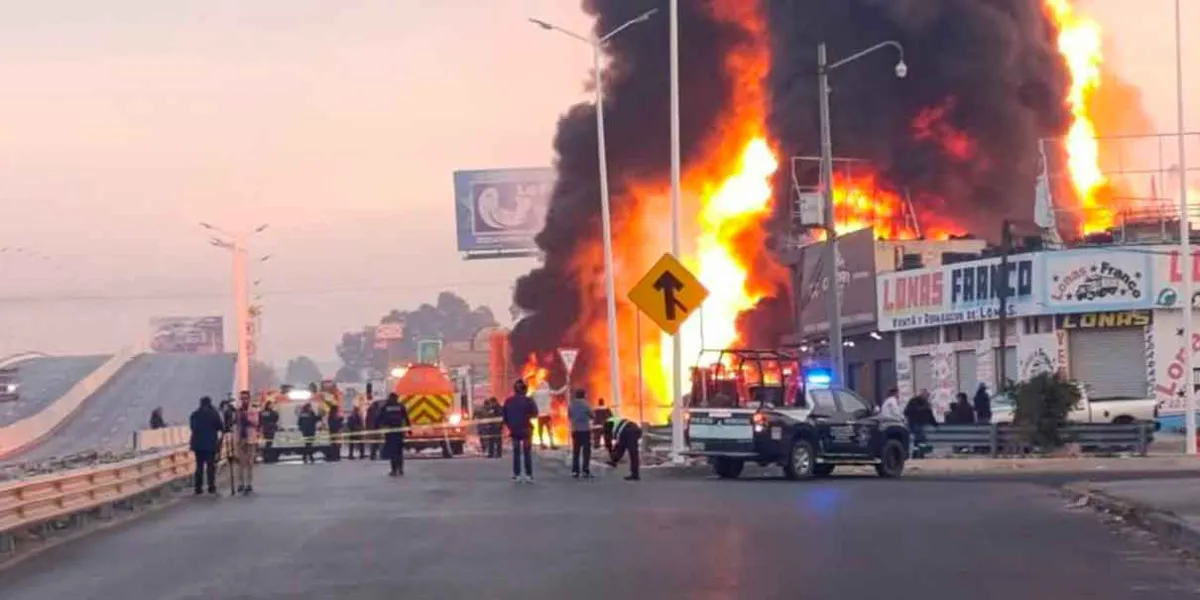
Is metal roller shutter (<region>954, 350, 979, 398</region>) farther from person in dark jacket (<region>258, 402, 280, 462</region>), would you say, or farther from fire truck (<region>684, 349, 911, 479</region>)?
fire truck (<region>684, 349, 911, 479</region>)

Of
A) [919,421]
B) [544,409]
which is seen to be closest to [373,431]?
[544,409]

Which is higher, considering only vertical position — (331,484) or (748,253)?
(748,253)

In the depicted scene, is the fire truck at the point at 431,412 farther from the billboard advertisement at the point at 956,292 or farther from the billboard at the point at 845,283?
the billboard advertisement at the point at 956,292

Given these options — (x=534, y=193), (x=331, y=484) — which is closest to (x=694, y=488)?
(x=331, y=484)

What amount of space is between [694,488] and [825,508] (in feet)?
17.3

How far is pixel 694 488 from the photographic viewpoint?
87.5ft

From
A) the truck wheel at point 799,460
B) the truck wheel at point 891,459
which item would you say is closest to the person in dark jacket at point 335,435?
the truck wheel at point 891,459

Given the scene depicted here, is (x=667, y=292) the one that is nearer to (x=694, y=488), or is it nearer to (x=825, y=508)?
(x=694, y=488)

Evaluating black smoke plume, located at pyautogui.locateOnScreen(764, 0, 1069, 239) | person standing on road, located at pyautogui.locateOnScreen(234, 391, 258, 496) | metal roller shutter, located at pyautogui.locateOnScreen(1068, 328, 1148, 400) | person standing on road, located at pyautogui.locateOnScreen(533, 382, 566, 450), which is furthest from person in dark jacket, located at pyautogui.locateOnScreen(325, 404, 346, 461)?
metal roller shutter, located at pyautogui.locateOnScreen(1068, 328, 1148, 400)

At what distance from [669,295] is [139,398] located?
2348 inches

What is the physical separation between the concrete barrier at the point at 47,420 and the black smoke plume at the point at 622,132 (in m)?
17.5

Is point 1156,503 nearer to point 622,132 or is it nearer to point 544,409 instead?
point 544,409

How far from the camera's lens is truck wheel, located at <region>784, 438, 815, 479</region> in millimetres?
29047

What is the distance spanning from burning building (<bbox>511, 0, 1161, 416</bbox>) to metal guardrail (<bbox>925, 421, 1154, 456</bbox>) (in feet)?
61.8
